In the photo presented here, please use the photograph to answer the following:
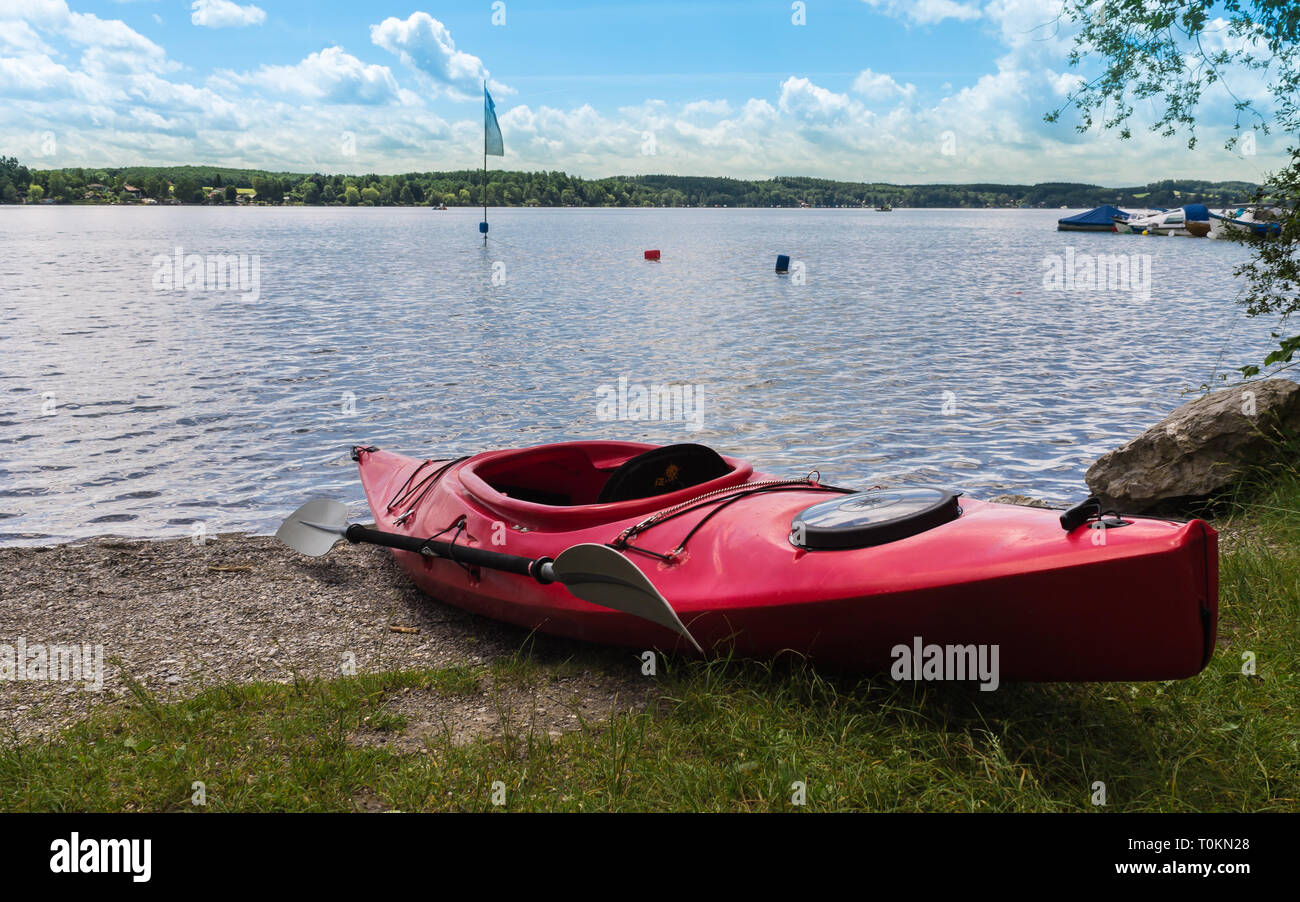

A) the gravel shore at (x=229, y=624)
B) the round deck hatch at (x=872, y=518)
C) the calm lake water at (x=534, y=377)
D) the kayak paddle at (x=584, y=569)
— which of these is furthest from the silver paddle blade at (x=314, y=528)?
the round deck hatch at (x=872, y=518)

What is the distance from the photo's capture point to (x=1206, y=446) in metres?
6.27

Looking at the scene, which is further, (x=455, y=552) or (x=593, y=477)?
(x=593, y=477)

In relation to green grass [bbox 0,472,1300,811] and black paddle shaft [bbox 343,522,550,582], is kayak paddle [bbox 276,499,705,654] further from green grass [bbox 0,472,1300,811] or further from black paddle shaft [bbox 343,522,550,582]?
green grass [bbox 0,472,1300,811]

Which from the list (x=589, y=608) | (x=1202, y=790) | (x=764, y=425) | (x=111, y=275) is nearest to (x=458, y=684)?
(x=589, y=608)

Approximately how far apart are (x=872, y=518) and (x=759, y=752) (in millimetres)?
1068

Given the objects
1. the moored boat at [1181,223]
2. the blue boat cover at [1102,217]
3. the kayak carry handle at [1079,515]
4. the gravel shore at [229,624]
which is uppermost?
the blue boat cover at [1102,217]

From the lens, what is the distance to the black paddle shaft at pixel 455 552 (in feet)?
15.3

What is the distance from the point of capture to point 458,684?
167 inches

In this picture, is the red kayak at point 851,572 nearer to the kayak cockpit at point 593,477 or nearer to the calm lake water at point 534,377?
the kayak cockpit at point 593,477

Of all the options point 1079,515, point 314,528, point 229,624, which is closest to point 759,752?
point 1079,515

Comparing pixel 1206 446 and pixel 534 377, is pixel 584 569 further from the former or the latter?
pixel 534 377

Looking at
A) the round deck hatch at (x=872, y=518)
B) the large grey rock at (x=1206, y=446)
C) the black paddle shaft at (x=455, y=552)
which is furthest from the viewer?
the large grey rock at (x=1206, y=446)

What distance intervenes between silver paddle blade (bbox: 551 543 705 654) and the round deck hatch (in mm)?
645

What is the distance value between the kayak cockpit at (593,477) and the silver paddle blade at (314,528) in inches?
46.6
